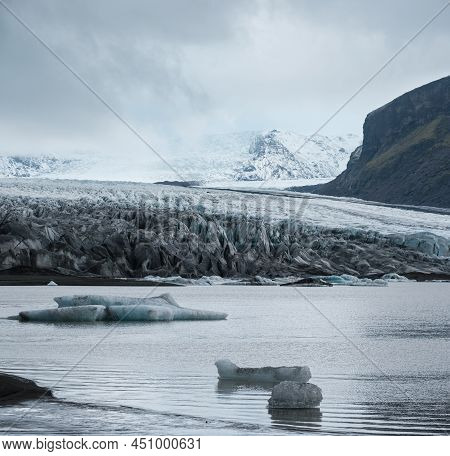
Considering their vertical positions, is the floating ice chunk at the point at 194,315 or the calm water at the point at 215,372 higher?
the calm water at the point at 215,372

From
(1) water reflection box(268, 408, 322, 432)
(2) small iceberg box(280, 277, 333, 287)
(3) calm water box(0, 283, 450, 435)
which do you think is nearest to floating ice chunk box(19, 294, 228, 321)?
(3) calm water box(0, 283, 450, 435)

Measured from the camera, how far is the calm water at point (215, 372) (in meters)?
8.23

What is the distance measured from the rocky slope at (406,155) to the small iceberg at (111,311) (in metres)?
97.4

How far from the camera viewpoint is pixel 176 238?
45.6m

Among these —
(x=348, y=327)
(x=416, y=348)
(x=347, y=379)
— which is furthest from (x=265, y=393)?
(x=348, y=327)

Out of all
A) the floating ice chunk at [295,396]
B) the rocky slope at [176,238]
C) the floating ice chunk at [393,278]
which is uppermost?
the floating ice chunk at [295,396]

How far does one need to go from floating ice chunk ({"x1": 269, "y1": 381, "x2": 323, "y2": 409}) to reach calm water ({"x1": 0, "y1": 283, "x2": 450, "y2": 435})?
0.50ft

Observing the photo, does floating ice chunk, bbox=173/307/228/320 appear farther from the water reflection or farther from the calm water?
the water reflection

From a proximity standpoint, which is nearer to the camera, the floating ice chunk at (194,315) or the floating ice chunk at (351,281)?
the floating ice chunk at (194,315)

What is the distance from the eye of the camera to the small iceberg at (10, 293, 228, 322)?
2001 cm

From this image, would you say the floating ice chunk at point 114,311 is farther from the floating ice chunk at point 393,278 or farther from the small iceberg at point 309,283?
the floating ice chunk at point 393,278

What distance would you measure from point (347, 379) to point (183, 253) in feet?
110

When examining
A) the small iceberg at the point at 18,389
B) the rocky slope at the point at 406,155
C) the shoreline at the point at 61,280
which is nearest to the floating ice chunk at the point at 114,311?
the small iceberg at the point at 18,389

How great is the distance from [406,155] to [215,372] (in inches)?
4796
